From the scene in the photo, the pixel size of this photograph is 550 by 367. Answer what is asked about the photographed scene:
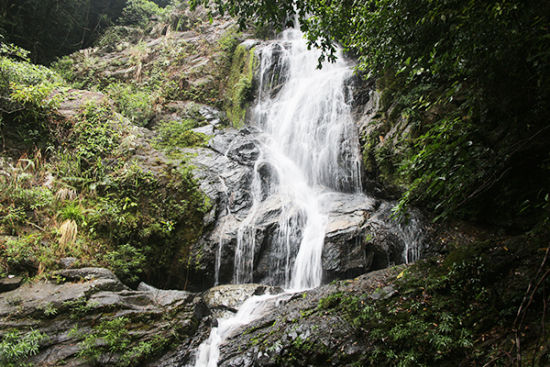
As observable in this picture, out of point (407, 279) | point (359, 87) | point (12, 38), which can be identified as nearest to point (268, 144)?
point (359, 87)

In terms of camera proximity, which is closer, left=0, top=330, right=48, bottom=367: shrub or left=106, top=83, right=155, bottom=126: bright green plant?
left=0, top=330, right=48, bottom=367: shrub

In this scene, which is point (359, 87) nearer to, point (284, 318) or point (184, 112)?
point (184, 112)

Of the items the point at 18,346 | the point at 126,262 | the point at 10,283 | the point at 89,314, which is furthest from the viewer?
the point at 126,262

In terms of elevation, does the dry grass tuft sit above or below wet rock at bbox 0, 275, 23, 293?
above

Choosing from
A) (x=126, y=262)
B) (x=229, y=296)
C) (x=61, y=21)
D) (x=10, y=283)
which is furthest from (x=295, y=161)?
(x=61, y=21)

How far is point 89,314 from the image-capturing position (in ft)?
15.2

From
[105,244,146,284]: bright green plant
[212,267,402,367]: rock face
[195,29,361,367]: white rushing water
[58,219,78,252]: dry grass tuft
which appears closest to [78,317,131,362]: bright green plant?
[195,29,361,367]: white rushing water

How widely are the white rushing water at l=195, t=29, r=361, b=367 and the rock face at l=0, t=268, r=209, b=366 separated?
0.69m

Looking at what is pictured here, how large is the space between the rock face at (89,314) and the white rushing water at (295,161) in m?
0.69

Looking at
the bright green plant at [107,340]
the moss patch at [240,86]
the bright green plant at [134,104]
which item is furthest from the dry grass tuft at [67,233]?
the moss patch at [240,86]

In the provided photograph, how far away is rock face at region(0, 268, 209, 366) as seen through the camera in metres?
4.09

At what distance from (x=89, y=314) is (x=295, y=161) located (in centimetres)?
743

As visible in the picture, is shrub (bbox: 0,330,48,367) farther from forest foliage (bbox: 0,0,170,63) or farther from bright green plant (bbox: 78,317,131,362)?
forest foliage (bbox: 0,0,170,63)

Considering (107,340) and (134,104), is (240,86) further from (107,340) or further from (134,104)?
(107,340)
